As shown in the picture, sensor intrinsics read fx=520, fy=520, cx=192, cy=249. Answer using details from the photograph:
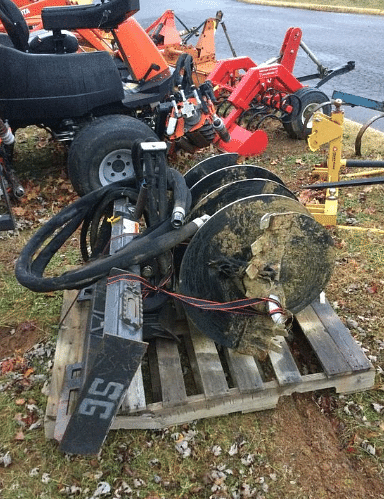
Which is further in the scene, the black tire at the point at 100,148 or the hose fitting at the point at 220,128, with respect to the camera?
the hose fitting at the point at 220,128

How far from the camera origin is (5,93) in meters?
5.37

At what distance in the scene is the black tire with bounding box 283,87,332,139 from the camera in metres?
7.38

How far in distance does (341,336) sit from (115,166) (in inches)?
128

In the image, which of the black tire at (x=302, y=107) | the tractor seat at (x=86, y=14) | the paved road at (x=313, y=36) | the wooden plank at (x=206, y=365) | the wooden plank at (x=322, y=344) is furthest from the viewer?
the paved road at (x=313, y=36)

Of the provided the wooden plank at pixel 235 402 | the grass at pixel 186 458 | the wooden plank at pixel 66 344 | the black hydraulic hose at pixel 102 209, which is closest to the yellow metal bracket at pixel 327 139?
the grass at pixel 186 458

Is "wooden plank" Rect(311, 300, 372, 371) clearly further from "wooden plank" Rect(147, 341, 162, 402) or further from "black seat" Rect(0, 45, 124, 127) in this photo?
"black seat" Rect(0, 45, 124, 127)

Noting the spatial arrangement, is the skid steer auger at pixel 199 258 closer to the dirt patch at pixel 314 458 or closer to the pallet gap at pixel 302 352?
the pallet gap at pixel 302 352

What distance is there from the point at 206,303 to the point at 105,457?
3.61 ft

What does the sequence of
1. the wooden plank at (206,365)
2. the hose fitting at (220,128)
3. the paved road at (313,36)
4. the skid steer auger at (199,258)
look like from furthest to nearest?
the paved road at (313,36), the hose fitting at (220,128), the wooden plank at (206,365), the skid steer auger at (199,258)

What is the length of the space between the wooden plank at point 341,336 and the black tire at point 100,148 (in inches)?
102

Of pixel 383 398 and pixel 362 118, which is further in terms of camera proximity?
pixel 362 118

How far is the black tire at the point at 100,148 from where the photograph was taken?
18.1 ft

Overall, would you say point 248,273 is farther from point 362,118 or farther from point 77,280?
point 362,118

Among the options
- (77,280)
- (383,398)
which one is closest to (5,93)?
Answer: (77,280)
